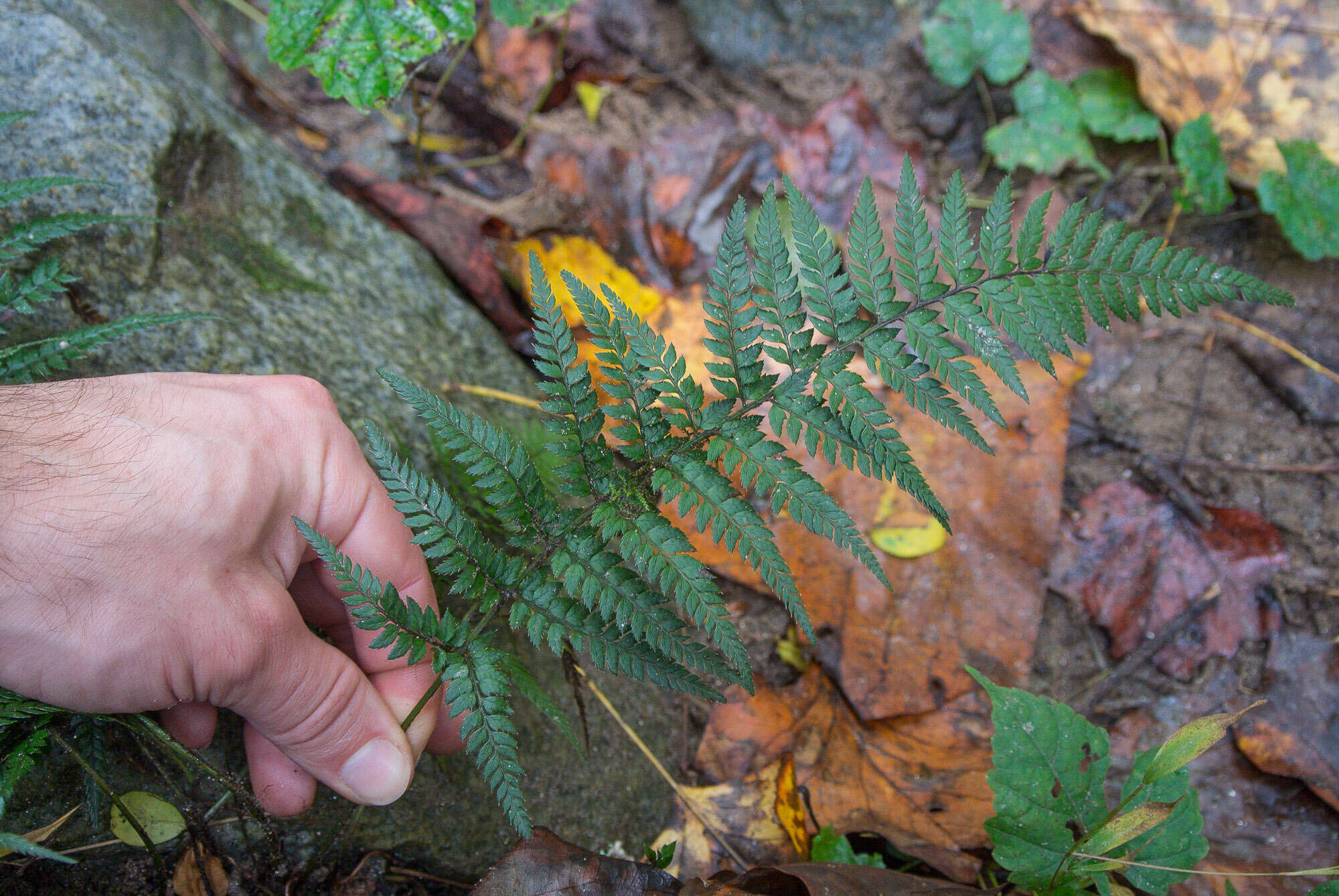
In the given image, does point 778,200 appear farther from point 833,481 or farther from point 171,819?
point 171,819

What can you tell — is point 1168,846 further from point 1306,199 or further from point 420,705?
point 1306,199

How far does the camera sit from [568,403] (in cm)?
181

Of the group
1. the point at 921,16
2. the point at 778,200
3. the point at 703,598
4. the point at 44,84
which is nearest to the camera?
the point at 703,598

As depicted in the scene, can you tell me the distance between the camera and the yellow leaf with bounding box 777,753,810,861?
7.49 ft

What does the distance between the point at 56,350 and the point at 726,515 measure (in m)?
1.58

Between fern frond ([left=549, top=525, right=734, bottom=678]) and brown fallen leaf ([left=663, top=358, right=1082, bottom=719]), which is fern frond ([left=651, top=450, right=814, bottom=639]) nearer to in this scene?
fern frond ([left=549, top=525, right=734, bottom=678])

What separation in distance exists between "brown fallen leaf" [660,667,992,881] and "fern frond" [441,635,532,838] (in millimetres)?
975

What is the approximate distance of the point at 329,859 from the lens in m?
1.94

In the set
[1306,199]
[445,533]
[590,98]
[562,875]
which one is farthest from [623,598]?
[1306,199]

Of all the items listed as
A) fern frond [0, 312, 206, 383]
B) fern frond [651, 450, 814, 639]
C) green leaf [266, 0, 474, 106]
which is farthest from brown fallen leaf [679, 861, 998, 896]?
green leaf [266, 0, 474, 106]

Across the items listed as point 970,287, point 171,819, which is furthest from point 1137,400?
point 171,819

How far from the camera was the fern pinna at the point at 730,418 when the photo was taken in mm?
1681

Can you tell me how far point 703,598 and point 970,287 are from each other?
962 millimetres

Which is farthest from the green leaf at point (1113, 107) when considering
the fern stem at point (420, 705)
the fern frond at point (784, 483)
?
the fern stem at point (420, 705)
